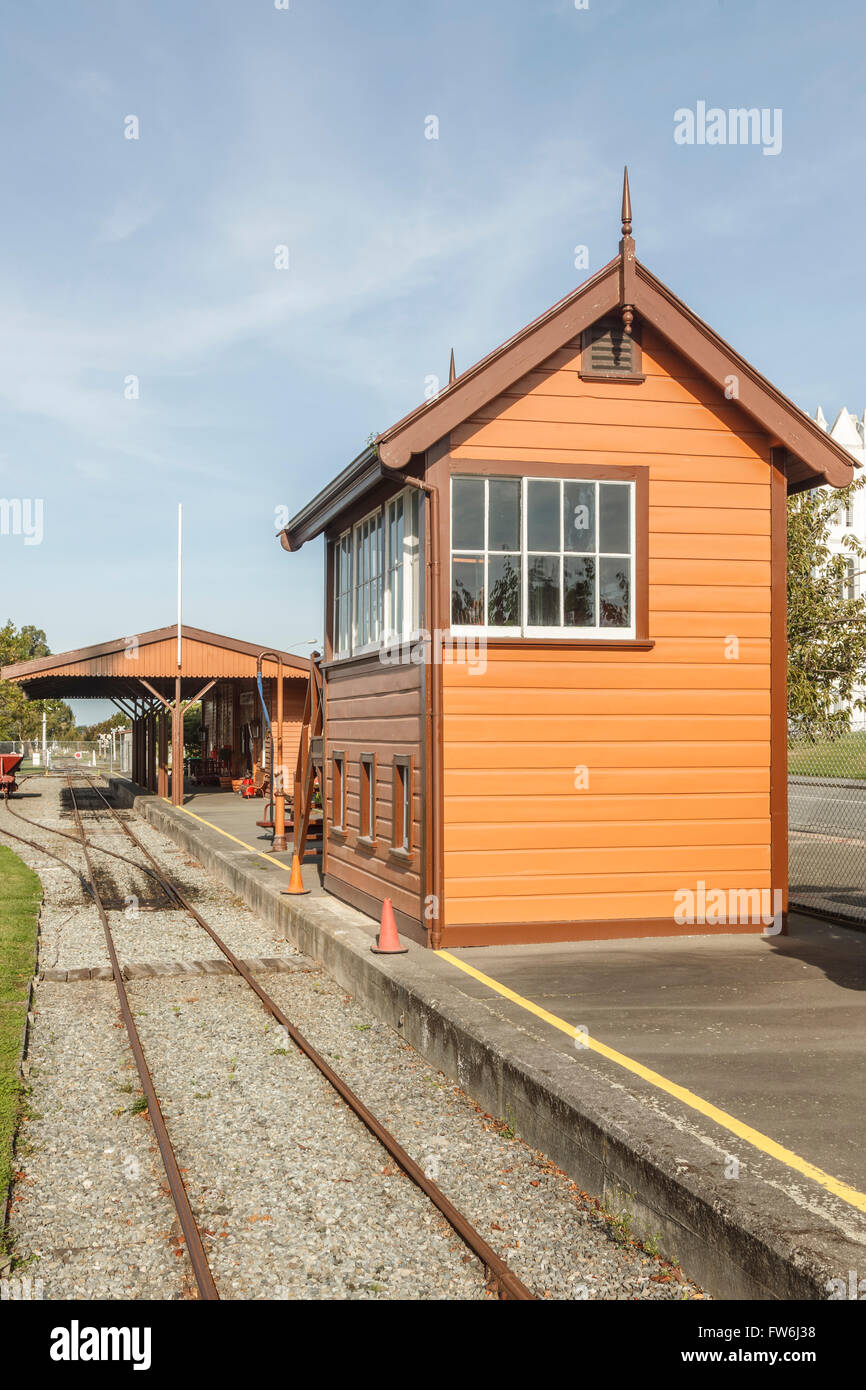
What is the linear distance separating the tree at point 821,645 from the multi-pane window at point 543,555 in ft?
14.2

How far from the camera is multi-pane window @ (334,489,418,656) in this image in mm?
10586

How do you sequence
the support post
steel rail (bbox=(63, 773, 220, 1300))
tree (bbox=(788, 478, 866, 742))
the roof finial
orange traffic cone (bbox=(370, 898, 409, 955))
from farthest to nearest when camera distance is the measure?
the support post
tree (bbox=(788, 478, 866, 742))
the roof finial
orange traffic cone (bbox=(370, 898, 409, 955))
steel rail (bbox=(63, 773, 220, 1300))

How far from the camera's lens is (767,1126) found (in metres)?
5.11

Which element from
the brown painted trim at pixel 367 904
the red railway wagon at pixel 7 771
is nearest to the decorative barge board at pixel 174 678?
the red railway wagon at pixel 7 771

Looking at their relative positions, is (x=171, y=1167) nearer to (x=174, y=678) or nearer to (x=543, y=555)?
(x=543, y=555)

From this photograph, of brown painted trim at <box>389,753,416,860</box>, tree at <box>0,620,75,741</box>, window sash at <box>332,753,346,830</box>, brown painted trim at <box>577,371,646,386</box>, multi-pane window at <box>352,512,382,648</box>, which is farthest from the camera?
tree at <box>0,620,75,741</box>

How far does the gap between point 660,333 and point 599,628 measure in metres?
2.79

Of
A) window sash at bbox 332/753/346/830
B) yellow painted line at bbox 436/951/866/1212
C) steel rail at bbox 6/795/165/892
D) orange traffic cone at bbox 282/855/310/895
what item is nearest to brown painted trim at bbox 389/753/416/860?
window sash at bbox 332/753/346/830

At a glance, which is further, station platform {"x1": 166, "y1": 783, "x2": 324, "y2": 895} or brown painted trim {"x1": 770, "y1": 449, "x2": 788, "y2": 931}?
station platform {"x1": 166, "y1": 783, "x2": 324, "y2": 895}

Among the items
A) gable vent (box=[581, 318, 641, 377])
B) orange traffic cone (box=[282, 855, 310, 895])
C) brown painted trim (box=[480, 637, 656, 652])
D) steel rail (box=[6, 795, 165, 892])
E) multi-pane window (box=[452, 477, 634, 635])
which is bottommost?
steel rail (box=[6, 795, 165, 892])

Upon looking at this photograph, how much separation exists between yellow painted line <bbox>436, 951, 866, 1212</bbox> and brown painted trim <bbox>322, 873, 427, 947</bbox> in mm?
2039

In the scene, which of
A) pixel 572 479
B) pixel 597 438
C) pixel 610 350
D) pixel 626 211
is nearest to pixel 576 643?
pixel 572 479

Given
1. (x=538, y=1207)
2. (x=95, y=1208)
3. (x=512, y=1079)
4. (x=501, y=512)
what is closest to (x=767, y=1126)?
(x=538, y=1207)

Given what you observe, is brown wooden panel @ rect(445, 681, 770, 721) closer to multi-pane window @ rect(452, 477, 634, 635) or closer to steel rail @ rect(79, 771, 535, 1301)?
multi-pane window @ rect(452, 477, 634, 635)
